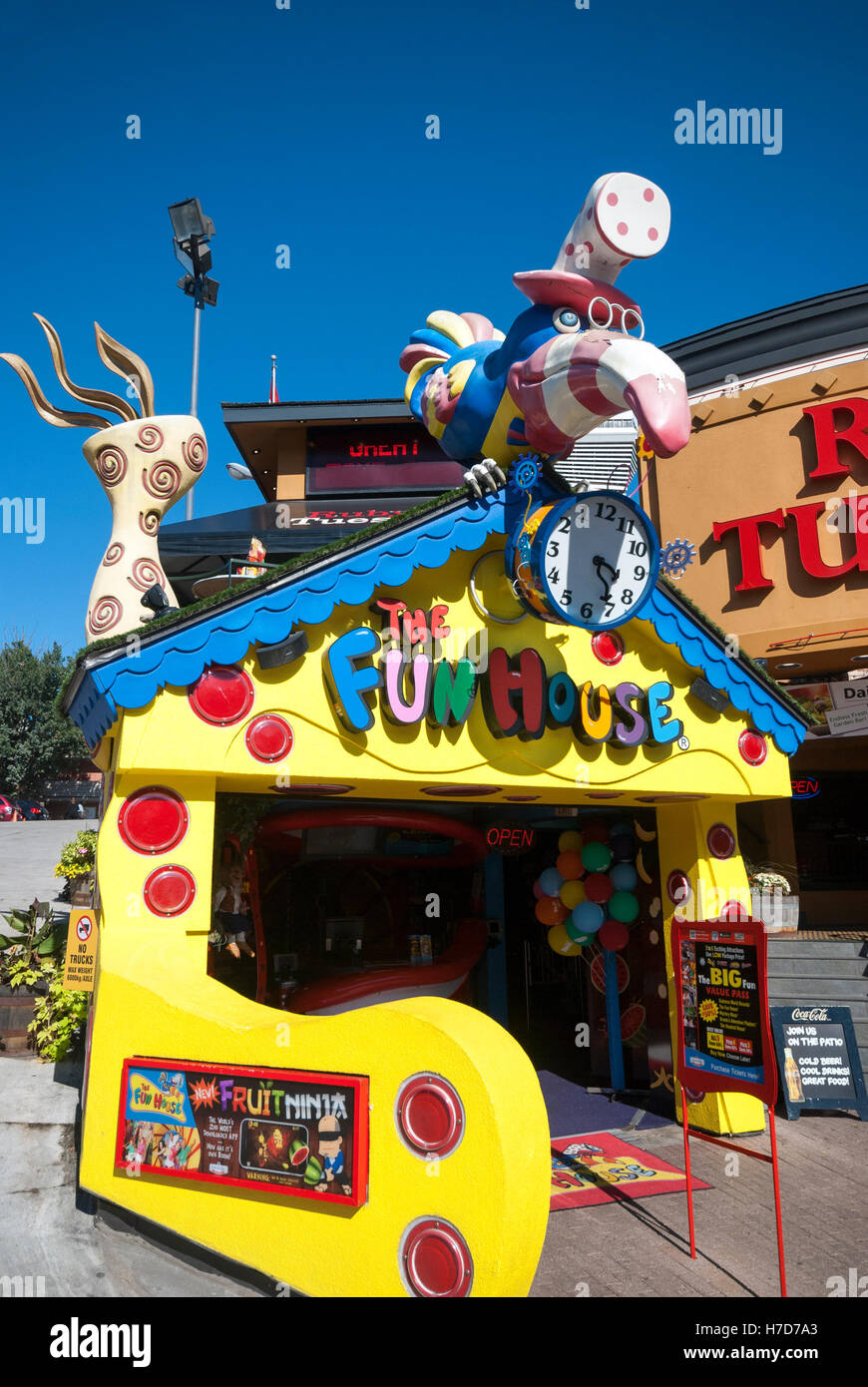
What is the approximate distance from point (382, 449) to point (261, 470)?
313 centimetres

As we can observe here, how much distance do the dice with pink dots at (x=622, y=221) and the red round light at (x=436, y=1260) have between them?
5.84m

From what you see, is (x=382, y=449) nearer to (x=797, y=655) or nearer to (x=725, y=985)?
(x=797, y=655)

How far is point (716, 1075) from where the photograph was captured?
237 inches

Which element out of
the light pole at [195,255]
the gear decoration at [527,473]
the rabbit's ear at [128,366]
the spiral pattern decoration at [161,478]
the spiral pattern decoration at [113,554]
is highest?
the light pole at [195,255]

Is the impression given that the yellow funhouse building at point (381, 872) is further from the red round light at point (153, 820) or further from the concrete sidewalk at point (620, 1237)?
the concrete sidewalk at point (620, 1237)

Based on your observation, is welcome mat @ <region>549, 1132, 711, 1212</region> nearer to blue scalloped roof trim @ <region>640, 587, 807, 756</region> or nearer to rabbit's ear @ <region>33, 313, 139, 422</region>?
blue scalloped roof trim @ <region>640, 587, 807, 756</region>

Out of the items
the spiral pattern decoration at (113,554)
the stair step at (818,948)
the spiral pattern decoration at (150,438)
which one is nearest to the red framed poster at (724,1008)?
the stair step at (818,948)

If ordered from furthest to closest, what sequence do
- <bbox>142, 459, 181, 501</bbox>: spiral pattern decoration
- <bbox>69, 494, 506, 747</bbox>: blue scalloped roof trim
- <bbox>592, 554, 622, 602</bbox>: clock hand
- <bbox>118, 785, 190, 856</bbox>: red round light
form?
<bbox>142, 459, 181, 501</bbox>: spiral pattern decoration, <bbox>592, 554, 622, 602</bbox>: clock hand, <bbox>118, 785, 190, 856</bbox>: red round light, <bbox>69, 494, 506, 747</bbox>: blue scalloped roof trim

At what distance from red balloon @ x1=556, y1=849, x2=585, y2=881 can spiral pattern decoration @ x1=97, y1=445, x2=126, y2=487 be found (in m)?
5.85

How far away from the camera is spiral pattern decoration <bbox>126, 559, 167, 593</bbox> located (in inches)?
320

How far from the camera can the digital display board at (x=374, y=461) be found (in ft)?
57.8

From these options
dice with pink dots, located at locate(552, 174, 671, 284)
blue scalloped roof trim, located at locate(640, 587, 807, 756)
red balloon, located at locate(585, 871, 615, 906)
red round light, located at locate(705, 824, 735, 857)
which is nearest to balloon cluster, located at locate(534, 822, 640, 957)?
red balloon, located at locate(585, 871, 615, 906)

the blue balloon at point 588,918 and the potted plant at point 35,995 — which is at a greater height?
the blue balloon at point 588,918
